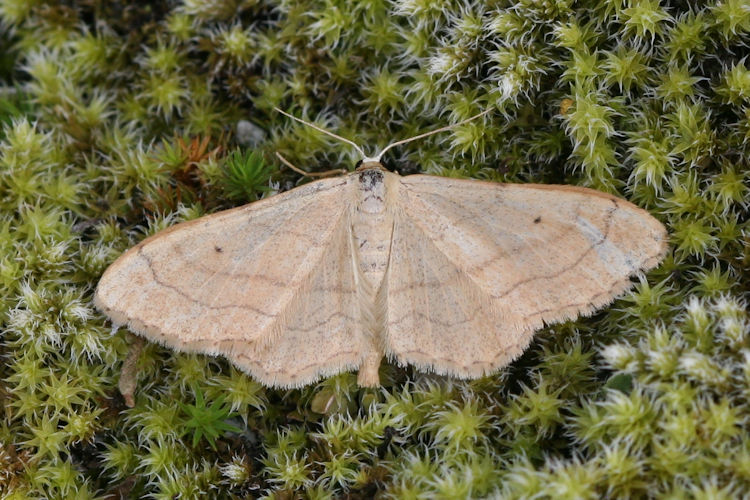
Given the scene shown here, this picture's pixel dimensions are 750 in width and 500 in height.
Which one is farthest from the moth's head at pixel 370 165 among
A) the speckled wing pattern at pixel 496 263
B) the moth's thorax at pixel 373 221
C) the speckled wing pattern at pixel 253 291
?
the speckled wing pattern at pixel 253 291

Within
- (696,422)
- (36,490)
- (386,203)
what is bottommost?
(36,490)

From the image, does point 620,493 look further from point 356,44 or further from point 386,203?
point 356,44

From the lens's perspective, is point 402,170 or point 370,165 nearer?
point 370,165

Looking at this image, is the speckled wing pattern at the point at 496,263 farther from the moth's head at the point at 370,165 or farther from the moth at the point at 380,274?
the moth's head at the point at 370,165

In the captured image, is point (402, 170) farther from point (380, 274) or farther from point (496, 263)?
point (496, 263)

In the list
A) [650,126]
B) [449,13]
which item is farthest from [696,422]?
[449,13]

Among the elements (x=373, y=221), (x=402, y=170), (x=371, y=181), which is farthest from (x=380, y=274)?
(x=402, y=170)

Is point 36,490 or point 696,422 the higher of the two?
point 696,422
